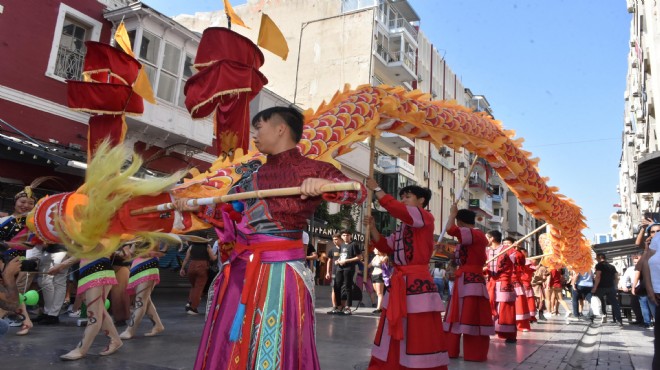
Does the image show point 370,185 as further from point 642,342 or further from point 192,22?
point 192,22

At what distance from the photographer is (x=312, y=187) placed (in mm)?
2125

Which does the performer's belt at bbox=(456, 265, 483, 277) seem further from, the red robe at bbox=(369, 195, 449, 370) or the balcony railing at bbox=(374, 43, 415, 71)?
the balcony railing at bbox=(374, 43, 415, 71)

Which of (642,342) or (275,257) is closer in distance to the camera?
(275,257)

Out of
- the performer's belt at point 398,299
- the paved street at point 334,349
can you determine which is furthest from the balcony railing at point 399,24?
the performer's belt at point 398,299

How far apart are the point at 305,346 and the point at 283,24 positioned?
2648 centimetres

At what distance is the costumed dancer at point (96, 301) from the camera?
171 inches

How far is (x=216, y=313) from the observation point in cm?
245

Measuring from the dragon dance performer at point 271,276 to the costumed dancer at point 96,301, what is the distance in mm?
2471

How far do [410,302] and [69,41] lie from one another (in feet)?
38.7

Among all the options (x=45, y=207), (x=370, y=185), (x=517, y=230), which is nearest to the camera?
(x=45, y=207)

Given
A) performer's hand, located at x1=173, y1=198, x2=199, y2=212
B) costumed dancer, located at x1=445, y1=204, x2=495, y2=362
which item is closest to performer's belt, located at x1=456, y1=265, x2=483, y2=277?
costumed dancer, located at x1=445, y1=204, x2=495, y2=362

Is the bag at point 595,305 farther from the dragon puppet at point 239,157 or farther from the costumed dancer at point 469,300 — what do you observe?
the costumed dancer at point 469,300

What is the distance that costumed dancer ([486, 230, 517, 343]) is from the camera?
7031mm

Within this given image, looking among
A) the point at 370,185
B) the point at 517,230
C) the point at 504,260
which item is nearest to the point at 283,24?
the point at 504,260
